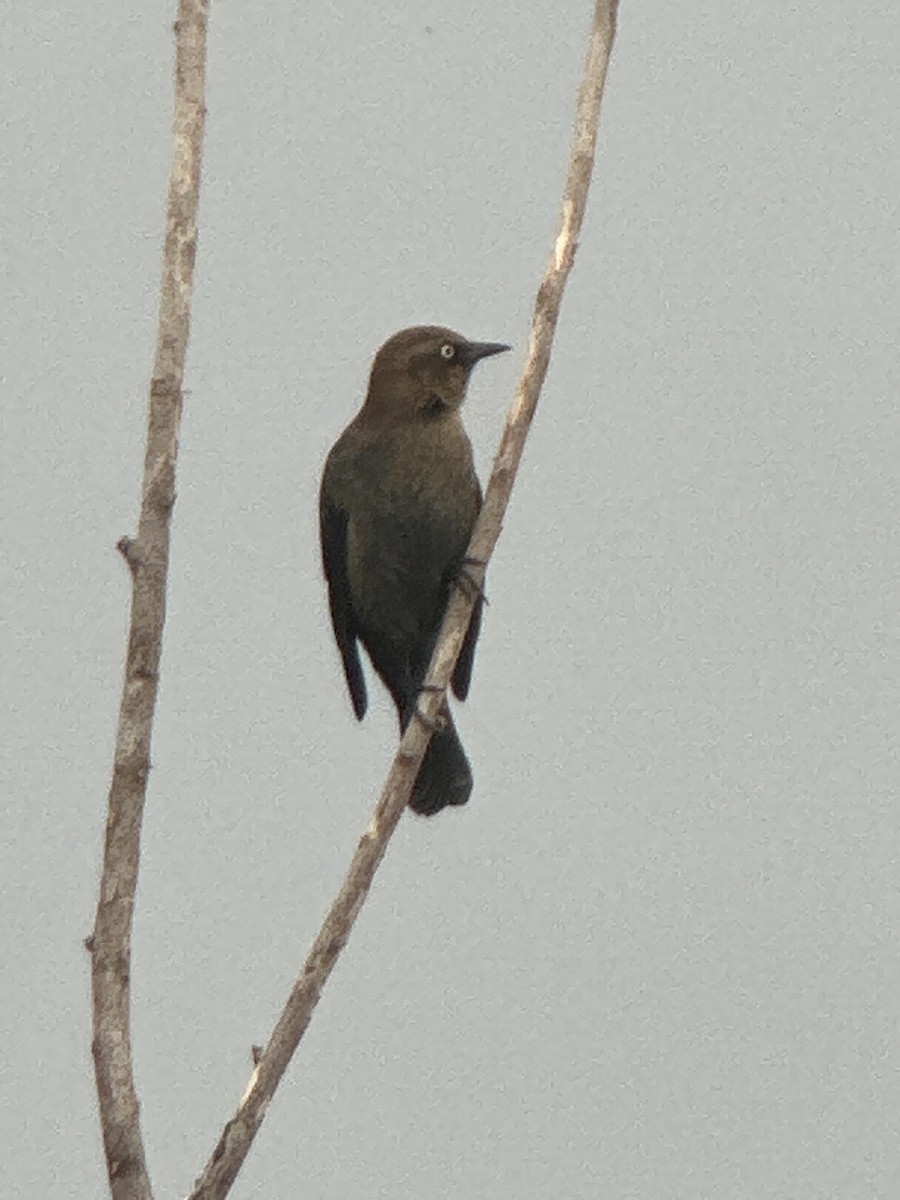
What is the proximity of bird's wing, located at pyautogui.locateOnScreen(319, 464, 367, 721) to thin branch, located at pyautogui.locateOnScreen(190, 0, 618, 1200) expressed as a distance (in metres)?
1.07

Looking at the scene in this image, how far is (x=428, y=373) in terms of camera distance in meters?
7.85

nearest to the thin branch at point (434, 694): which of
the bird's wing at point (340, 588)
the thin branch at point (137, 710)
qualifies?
the thin branch at point (137, 710)

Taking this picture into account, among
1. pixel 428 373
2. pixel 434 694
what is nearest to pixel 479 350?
pixel 428 373

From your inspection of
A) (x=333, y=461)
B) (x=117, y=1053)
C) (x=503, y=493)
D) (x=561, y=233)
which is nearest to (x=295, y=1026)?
(x=117, y=1053)

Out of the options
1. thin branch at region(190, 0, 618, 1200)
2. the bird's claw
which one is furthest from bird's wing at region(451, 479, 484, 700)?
thin branch at region(190, 0, 618, 1200)

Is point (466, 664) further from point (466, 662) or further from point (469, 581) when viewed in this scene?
point (469, 581)

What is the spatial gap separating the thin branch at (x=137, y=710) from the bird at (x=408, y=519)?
1812mm

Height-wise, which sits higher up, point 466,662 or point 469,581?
point 469,581

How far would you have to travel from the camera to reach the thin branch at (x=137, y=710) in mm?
5727

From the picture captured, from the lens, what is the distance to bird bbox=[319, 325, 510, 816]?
766 cm

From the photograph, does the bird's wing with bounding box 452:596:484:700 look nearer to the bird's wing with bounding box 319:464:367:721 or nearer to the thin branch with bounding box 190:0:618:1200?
the bird's wing with bounding box 319:464:367:721

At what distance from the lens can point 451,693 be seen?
7.95 meters

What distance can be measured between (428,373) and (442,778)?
130 cm

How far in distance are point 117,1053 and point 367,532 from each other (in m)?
2.50
